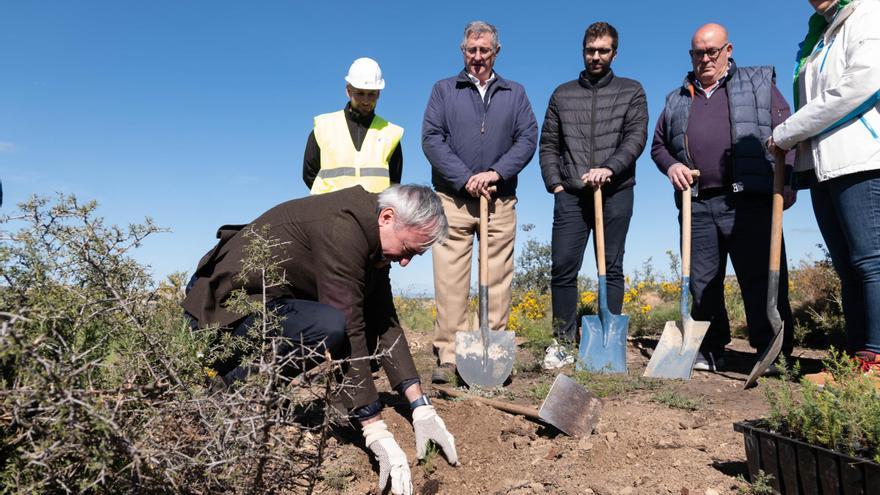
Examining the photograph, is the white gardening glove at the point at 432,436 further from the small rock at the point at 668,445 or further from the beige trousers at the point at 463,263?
the beige trousers at the point at 463,263

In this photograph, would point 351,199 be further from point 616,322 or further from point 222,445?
point 616,322

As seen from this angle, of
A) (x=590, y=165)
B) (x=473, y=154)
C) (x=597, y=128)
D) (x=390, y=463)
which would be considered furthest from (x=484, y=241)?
(x=390, y=463)

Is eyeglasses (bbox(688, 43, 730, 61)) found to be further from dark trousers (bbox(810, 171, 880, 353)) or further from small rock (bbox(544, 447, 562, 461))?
small rock (bbox(544, 447, 562, 461))

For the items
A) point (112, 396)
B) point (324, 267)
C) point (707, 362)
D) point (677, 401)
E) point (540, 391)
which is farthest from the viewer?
point (707, 362)

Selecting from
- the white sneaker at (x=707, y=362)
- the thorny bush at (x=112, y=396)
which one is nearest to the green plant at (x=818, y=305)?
the white sneaker at (x=707, y=362)

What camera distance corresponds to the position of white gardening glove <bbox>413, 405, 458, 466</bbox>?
315cm

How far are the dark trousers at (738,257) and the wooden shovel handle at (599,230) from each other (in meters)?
0.64

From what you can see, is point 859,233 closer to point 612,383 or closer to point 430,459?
point 612,383

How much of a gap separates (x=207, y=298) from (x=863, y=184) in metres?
3.36

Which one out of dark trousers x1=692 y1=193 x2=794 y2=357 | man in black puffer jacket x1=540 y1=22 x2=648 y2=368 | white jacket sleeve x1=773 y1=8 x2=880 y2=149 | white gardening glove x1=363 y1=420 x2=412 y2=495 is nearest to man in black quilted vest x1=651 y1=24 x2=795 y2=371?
dark trousers x1=692 y1=193 x2=794 y2=357

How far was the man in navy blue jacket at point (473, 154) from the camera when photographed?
16.3ft

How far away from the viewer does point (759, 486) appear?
8.16ft

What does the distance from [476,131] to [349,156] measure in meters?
0.99

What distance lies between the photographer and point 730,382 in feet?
14.7
